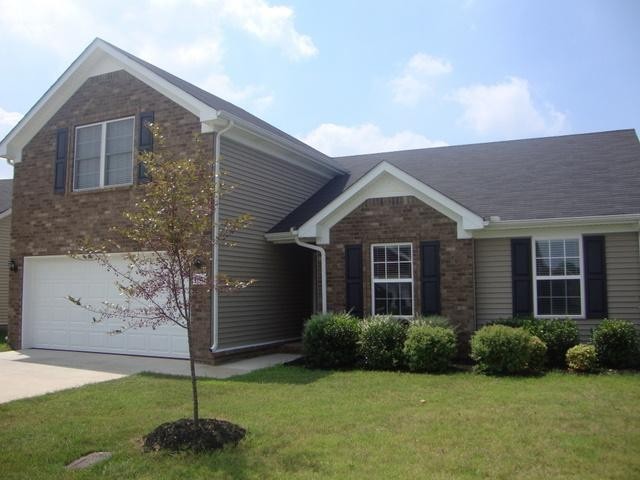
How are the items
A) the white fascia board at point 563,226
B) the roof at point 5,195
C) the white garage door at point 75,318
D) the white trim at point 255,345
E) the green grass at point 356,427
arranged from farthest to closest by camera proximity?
the roof at point 5,195
the white garage door at point 75,318
the white trim at point 255,345
the white fascia board at point 563,226
the green grass at point 356,427

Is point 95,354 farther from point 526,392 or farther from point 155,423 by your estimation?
point 526,392

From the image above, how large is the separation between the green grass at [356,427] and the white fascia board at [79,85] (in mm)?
6320

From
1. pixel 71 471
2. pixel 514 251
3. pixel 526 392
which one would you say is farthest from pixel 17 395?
pixel 514 251

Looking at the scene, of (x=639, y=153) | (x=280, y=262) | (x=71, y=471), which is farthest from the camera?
(x=280, y=262)

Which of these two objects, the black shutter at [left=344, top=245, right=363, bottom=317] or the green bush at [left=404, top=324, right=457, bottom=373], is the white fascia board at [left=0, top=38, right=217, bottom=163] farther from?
the green bush at [left=404, top=324, right=457, bottom=373]

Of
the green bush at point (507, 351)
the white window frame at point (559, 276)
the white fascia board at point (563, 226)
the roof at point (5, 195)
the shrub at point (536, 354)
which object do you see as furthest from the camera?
the roof at point (5, 195)

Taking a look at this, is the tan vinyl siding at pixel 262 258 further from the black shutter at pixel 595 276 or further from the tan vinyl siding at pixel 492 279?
the black shutter at pixel 595 276

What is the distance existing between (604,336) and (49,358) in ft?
39.4

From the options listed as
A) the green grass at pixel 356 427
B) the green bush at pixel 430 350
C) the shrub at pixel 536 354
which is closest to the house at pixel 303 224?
the green bush at pixel 430 350

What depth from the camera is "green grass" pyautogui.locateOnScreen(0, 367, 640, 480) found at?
582 centimetres

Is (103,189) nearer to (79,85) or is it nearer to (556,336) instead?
(79,85)

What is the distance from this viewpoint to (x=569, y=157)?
15.7 m

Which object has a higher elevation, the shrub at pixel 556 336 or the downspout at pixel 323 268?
the downspout at pixel 323 268

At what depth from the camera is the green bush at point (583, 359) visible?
11055 millimetres
